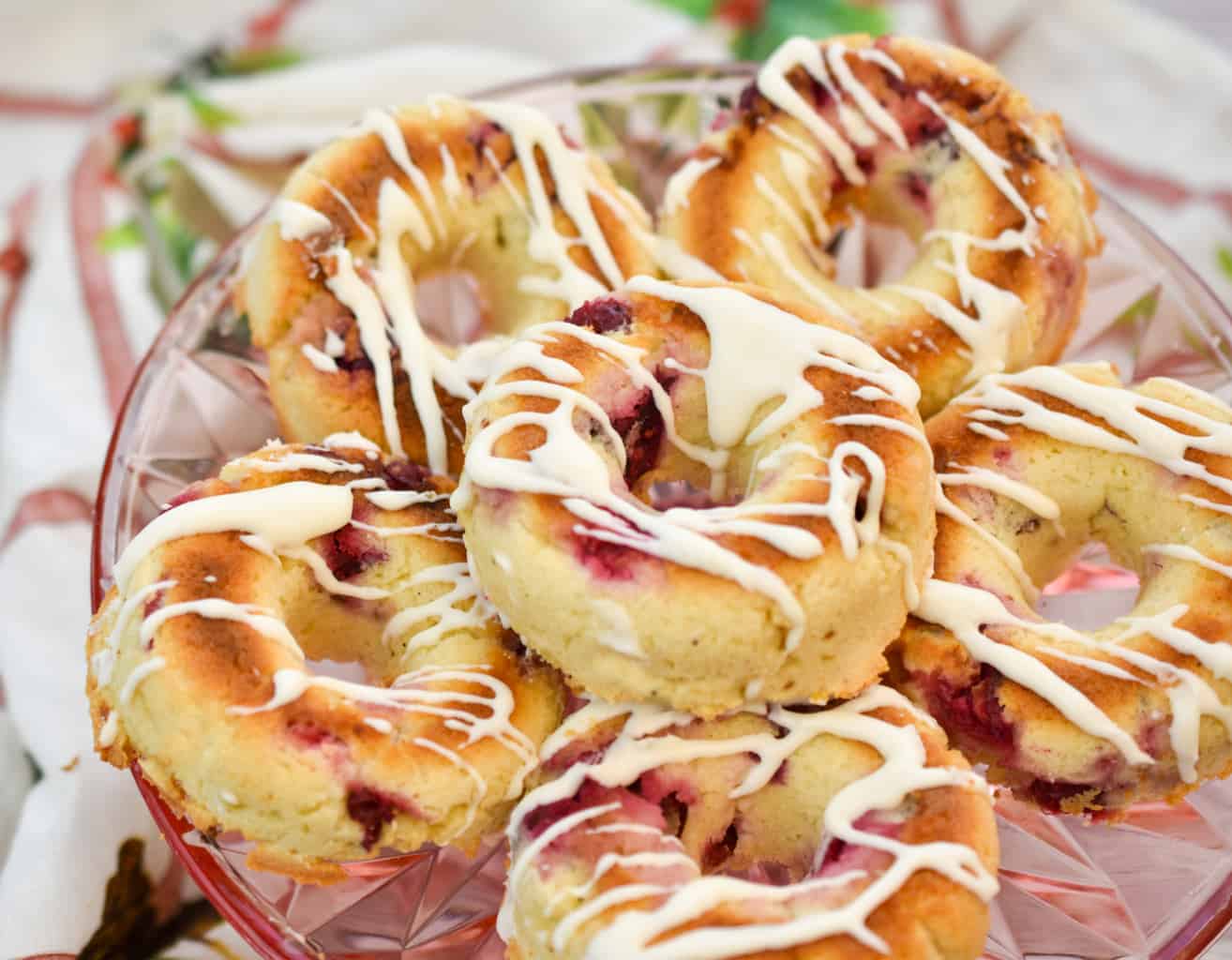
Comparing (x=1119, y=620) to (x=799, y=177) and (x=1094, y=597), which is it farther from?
(x=799, y=177)

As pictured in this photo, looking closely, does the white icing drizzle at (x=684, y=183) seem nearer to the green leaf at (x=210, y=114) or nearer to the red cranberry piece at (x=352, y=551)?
the red cranberry piece at (x=352, y=551)

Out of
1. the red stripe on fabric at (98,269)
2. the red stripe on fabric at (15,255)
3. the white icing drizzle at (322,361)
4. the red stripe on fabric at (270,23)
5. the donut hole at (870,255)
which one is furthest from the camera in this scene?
the red stripe on fabric at (270,23)

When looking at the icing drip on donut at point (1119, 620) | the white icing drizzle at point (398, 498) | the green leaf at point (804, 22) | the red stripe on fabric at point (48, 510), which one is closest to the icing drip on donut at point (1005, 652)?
the icing drip on donut at point (1119, 620)

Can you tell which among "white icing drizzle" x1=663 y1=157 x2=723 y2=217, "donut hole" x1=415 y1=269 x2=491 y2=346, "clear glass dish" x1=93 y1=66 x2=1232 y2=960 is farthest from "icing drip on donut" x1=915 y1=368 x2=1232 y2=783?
"donut hole" x1=415 y1=269 x2=491 y2=346

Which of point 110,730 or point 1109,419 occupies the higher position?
point 1109,419

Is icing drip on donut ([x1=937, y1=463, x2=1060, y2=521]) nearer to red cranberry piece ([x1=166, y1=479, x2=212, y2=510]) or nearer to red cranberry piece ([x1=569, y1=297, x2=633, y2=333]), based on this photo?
red cranberry piece ([x1=569, y1=297, x2=633, y2=333])

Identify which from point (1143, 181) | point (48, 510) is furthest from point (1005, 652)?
point (1143, 181)
